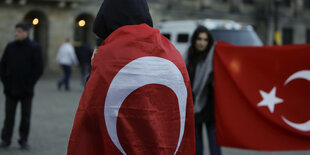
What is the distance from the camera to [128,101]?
2.40 meters

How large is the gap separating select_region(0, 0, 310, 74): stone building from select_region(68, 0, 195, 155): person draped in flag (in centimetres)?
1524

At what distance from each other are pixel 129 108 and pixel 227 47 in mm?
3595

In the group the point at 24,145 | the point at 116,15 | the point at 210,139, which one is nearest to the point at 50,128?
the point at 24,145

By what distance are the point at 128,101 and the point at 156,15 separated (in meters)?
29.1

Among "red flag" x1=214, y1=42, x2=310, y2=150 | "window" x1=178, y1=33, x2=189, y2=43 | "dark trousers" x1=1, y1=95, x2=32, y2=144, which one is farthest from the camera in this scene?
"window" x1=178, y1=33, x2=189, y2=43

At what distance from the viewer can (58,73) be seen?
27344 mm

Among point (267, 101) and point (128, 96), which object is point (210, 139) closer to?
point (267, 101)

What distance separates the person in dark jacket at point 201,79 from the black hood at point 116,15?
2.83m

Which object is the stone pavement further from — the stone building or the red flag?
the stone building

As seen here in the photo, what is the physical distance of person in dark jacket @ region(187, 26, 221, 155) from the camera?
210 inches

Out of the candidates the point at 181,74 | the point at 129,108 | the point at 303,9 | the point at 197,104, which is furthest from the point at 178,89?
the point at 303,9

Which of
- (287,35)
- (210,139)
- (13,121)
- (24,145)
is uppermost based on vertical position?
(287,35)

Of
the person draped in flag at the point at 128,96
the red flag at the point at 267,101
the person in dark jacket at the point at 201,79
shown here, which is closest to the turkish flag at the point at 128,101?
the person draped in flag at the point at 128,96

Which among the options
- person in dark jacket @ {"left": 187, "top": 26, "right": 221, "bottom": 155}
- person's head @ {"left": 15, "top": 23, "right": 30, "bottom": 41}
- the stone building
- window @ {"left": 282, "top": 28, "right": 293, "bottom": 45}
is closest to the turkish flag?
person in dark jacket @ {"left": 187, "top": 26, "right": 221, "bottom": 155}
